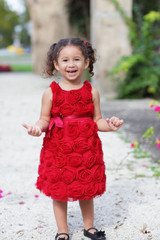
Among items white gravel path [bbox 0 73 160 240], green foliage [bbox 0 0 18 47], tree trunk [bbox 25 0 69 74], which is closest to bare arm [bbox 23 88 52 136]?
white gravel path [bbox 0 73 160 240]

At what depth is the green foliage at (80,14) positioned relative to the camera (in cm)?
1334

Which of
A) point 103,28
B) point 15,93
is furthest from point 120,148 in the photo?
point 15,93

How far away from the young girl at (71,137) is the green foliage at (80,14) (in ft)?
37.0

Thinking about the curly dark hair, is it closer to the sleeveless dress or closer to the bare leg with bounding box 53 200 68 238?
the sleeveless dress

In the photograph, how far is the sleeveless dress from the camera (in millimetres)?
2377

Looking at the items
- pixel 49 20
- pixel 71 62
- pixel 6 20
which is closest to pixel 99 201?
pixel 71 62

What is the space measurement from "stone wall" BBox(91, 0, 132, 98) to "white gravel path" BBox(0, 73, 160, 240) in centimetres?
351

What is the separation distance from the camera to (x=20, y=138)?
212 inches

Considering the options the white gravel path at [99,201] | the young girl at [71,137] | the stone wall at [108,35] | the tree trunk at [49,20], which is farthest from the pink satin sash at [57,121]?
the tree trunk at [49,20]

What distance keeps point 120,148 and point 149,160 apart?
1.92 ft

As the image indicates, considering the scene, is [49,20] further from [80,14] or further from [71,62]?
[71,62]

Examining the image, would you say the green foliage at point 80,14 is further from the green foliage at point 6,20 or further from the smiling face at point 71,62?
the green foliage at point 6,20

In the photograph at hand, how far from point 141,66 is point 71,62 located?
5.64m

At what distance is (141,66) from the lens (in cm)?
786
